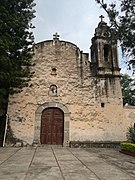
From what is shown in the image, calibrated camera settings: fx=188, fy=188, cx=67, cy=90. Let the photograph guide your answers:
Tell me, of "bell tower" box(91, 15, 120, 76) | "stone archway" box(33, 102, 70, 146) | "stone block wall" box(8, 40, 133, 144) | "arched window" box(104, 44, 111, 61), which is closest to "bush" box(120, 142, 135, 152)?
"stone block wall" box(8, 40, 133, 144)

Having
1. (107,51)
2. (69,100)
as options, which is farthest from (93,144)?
(107,51)

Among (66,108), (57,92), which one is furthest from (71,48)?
(66,108)

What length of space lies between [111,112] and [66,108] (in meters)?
3.25

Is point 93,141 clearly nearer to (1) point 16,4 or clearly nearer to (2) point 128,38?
(2) point 128,38

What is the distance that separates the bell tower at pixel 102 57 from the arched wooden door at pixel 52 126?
425 cm

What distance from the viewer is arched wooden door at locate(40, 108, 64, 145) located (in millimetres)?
12484

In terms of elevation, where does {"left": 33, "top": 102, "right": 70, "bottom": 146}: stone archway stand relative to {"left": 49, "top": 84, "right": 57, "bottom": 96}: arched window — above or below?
below

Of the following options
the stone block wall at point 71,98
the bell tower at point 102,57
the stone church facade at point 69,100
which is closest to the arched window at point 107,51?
the bell tower at point 102,57

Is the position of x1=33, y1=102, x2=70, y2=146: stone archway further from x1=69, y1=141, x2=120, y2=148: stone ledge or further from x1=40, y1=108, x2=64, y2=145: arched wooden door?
x1=69, y1=141, x2=120, y2=148: stone ledge

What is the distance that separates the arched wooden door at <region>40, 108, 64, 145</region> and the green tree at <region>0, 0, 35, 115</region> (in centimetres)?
296

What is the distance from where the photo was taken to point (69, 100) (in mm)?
13250

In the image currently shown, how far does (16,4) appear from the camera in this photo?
11.0 meters

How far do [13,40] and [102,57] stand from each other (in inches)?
286

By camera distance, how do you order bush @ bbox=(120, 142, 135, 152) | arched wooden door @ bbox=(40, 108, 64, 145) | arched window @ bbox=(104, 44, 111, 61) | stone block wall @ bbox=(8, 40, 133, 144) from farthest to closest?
arched window @ bbox=(104, 44, 111, 61) → stone block wall @ bbox=(8, 40, 133, 144) → arched wooden door @ bbox=(40, 108, 64, 145) → bush @ bbox=(120, 142, 135, 152)
